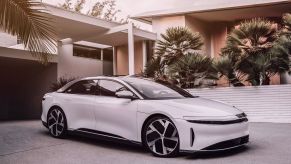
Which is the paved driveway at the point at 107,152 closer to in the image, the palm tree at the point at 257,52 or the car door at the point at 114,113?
the car door at the point at 114,113

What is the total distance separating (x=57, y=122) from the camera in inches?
331

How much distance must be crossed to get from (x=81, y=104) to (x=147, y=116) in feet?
5.94

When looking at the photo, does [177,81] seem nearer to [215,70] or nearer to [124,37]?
[215,70]

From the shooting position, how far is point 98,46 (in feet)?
69.9

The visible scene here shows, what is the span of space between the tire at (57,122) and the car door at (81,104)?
188 millimetres

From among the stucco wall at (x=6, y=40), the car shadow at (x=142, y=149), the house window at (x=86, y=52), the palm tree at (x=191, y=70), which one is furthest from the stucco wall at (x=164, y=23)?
the car shadow at (x=142, y=149)

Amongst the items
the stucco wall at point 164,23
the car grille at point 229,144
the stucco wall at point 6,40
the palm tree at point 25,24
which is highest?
the stucco wall at point 164,23

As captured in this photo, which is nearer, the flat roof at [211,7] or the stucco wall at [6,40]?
the flat roof at [211,7]

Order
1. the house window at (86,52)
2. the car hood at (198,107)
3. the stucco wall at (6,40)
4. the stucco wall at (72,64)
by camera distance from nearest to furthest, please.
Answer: the car hood at (198,107)
the stucco wall at (72,64)
the house window at (86,52)
the stucco wall at (6,40)

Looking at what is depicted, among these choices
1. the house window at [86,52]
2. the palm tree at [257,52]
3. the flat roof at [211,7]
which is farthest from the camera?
the house window at [86,52]

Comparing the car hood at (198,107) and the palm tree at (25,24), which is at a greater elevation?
the palm tree at (25,24)

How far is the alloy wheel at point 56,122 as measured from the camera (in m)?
8.27

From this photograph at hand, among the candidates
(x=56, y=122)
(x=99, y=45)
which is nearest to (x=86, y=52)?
(x=99, y=45)

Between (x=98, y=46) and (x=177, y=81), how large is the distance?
335 inches
